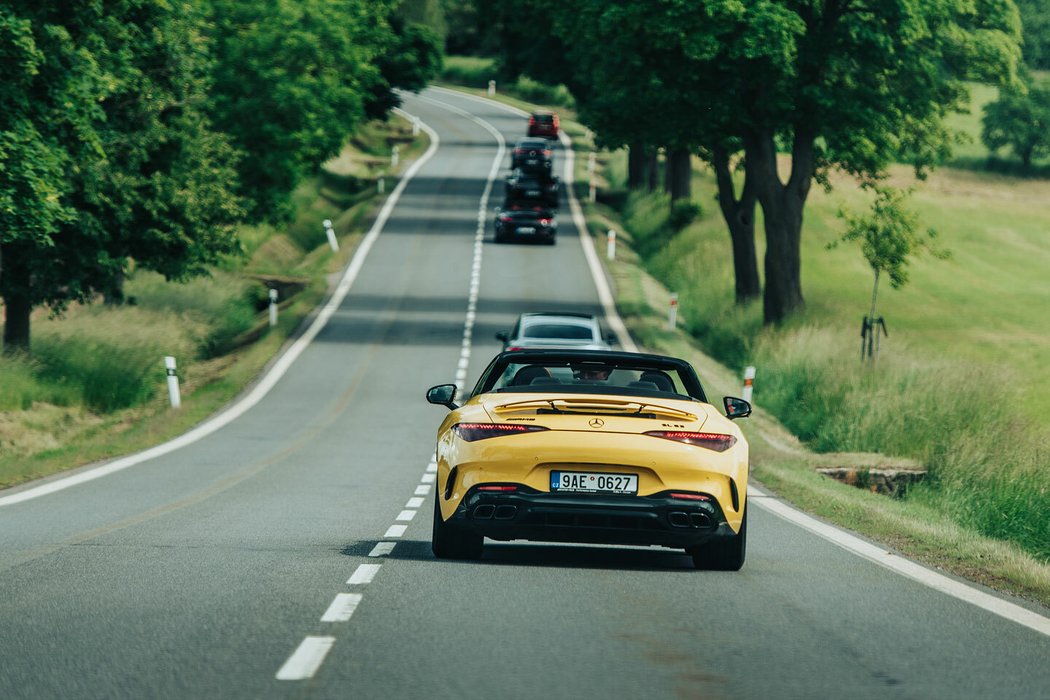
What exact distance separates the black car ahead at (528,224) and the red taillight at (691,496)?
45271mm

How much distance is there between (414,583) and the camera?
9016mm

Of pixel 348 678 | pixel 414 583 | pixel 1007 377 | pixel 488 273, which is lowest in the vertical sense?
pixel 488 273

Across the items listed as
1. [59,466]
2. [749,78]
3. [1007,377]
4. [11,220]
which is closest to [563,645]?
[59,466]

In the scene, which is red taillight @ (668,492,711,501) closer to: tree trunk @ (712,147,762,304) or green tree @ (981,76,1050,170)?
tree trunk @ (712,147,762,304)

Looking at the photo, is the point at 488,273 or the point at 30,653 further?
the point at 488,273

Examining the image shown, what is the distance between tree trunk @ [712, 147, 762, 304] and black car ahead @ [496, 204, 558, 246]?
48.8 feet

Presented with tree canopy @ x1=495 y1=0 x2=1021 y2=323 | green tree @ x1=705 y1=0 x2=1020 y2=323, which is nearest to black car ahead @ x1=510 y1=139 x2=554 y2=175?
tree canopy @ x1=495 y1=0 x2=1021 y2=323

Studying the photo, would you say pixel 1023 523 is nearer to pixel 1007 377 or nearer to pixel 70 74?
pixel 1007 377

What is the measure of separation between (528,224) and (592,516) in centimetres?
4567

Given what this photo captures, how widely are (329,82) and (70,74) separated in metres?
28.6

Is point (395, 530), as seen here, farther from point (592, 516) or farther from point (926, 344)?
point (926, 344)

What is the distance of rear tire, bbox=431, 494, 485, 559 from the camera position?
10023 mm

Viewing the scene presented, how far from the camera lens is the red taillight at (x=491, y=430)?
31.0ft

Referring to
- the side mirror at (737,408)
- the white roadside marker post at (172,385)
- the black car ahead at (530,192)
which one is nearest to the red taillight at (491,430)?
the side mirror at (737,408)
